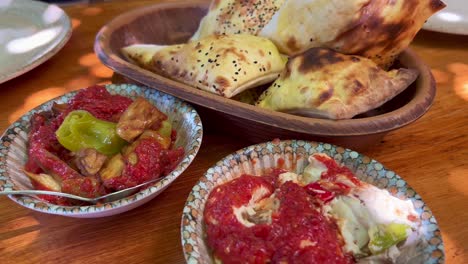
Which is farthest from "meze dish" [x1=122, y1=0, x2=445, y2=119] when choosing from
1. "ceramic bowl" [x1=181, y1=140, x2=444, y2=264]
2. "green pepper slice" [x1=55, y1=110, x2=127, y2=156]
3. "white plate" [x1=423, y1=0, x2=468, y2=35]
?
"white plate" [x1=423, y1=0, x2=468, y2=35]

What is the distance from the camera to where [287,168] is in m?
Result: 0.94

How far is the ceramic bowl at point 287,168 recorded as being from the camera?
73cm

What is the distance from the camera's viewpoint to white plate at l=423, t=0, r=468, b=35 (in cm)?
159

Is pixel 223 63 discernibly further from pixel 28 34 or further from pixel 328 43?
pixel 28 34

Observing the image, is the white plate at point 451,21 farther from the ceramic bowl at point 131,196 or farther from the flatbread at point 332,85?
the ceramic bowl at point 131,196

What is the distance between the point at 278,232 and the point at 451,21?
128cm

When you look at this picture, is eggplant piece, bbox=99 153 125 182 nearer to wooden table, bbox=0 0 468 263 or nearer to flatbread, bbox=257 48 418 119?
wooden table, bbox=0 0 468 263

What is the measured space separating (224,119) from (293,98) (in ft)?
0.60

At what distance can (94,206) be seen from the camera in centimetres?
83

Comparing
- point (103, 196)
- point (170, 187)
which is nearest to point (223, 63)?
point (170, 187)

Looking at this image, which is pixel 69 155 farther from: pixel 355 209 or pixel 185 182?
pixel 355 209

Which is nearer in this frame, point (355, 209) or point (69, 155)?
point (355, 209)

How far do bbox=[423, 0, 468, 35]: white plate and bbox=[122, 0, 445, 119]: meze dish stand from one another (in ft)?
1.75

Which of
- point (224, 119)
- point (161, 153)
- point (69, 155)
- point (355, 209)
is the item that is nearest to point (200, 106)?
point (224, 119)
